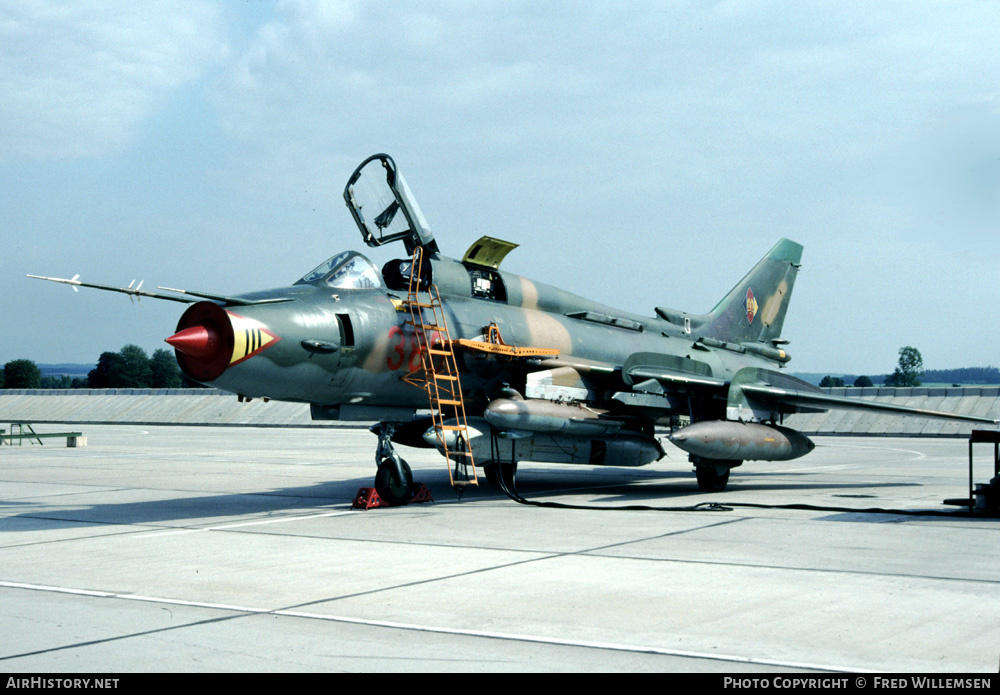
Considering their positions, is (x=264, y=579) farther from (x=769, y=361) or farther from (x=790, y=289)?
(x=790, y=289)

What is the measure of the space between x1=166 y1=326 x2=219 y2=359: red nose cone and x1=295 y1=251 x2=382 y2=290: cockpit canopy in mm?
1977

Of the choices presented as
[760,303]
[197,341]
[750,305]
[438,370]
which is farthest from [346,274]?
[760,303]

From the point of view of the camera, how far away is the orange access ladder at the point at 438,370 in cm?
1197

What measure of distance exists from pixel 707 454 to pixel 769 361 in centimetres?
620

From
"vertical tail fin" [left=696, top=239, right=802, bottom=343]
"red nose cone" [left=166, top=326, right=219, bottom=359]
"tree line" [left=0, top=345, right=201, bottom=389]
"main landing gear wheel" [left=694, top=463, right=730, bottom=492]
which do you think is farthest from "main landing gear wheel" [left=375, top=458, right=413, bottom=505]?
"tree line" [left=0, top=345, right=201, bottom=389]

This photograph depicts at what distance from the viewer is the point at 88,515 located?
432 inches

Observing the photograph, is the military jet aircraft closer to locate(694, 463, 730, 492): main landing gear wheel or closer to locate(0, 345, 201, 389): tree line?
locate(694, 463, 730, 492): main landing gear wheel

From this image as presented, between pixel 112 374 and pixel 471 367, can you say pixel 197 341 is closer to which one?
pixel 471 367

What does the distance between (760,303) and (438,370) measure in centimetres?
891

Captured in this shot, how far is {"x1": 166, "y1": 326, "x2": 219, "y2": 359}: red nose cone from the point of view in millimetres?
9586

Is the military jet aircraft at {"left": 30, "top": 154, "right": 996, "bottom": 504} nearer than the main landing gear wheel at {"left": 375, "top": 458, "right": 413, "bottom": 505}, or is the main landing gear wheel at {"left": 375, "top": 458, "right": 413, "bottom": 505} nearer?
the military jet aircraft at {"left": 30, "top": 154, "right": 996, "bottom": 504}

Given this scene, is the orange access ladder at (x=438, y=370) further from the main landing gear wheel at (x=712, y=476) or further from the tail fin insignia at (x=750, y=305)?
the tail fin insignia at (x=750, y=305)

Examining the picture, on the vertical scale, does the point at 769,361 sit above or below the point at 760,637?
above

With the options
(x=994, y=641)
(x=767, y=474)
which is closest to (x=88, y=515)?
(x=994, y=641)
